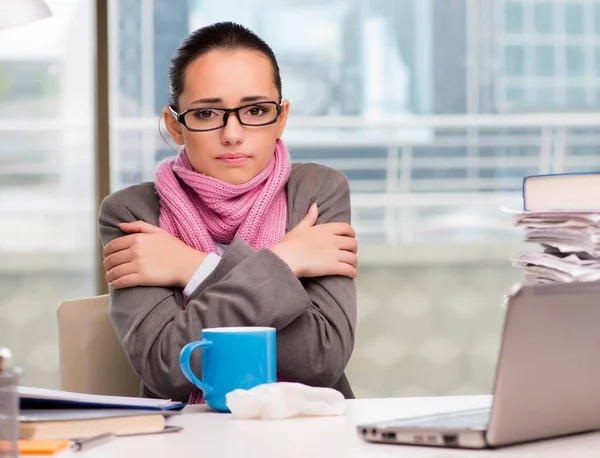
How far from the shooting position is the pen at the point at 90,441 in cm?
95

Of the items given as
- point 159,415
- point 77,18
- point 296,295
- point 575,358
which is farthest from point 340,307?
point 77,18

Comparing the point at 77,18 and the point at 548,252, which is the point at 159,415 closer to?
the point at 548,252

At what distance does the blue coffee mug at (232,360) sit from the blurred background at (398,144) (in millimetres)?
2414

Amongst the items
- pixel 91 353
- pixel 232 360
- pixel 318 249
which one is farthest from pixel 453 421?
pixel 91 353

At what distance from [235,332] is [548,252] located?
0.46 m

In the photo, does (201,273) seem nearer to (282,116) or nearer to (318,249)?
(318,249)

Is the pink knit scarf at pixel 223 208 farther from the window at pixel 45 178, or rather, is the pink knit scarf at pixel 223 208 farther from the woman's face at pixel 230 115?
the window at pixel 45 178

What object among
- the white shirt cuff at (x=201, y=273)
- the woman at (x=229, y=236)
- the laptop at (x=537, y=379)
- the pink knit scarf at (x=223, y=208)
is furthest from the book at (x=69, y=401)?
the pink knit scarf at (x=223, y=208)

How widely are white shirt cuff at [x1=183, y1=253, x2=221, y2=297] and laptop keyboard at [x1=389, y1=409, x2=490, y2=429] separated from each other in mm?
700

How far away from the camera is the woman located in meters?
1.52

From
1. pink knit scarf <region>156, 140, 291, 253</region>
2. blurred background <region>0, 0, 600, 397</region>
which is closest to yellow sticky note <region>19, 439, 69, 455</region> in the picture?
pink knit scarf <region>156, 140, 291, 253</region>

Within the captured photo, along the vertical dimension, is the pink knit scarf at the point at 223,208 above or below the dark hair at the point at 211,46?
below

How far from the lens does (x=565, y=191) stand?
1232 millimetres

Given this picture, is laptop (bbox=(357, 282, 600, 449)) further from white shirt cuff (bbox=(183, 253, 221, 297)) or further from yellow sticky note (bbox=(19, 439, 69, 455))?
white shirt cuff (bbox=(183, 253, 221, 297))
